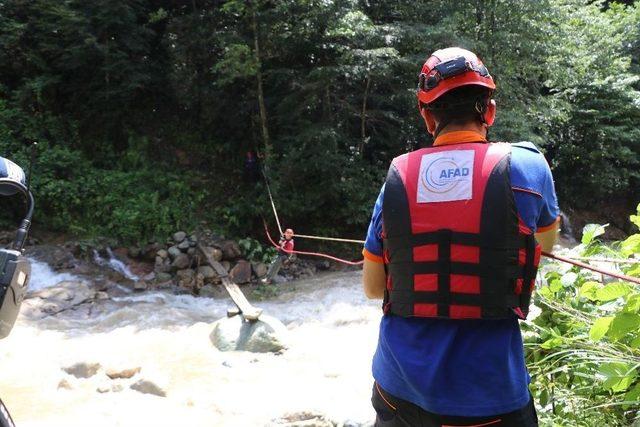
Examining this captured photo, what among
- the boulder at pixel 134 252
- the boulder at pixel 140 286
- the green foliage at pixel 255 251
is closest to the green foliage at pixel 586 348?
the boulder at pixel 140 286

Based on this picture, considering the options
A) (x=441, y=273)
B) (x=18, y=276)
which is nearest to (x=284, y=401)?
(x=18, y=276)

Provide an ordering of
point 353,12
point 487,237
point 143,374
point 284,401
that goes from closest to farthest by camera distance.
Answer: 1. point 487,237
2. point 284,401
3. point 143,374
4. point 353,12

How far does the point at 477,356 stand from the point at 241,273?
7.65 meters

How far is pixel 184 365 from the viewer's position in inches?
197

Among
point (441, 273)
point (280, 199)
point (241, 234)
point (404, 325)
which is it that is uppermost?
point (441, 273)

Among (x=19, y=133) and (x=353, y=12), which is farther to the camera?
(x=19, y=133)

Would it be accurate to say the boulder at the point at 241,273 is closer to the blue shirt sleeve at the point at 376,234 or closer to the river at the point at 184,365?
the river at the point at 184,365

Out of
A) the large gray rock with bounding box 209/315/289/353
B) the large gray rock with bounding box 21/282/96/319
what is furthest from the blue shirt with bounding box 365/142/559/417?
the large gray rock with bounding box 21/282/96/319

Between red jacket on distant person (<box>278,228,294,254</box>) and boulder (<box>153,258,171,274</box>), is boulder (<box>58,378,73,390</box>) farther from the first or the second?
boulder (<box>153,258,171,274</box>)

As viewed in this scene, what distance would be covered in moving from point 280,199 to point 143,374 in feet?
17.1

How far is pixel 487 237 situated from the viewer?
1.22 m

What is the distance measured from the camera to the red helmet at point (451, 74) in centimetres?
132

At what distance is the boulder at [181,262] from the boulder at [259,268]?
3.52 ft

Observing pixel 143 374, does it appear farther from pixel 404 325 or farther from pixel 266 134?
pixel 266 134
